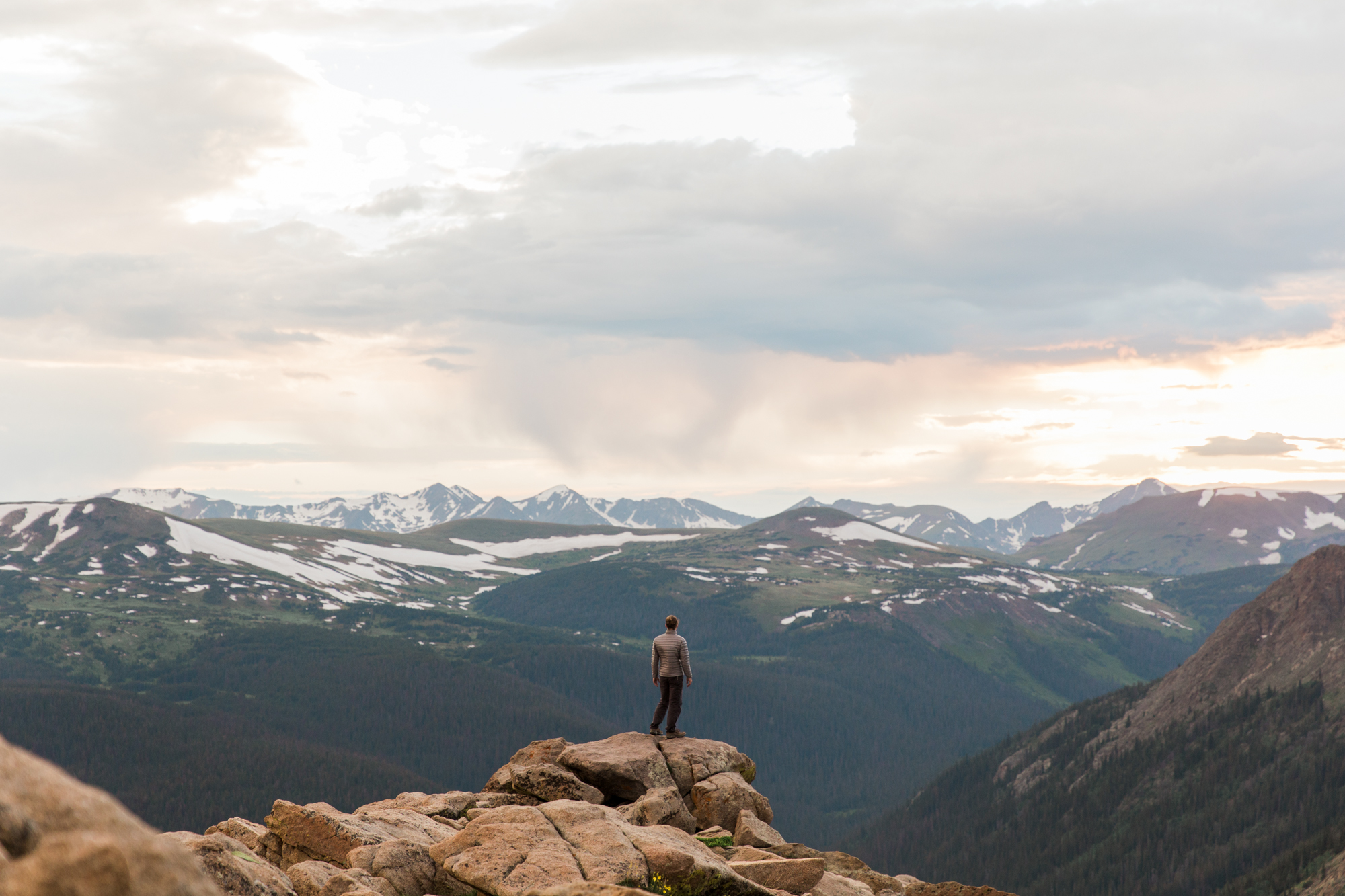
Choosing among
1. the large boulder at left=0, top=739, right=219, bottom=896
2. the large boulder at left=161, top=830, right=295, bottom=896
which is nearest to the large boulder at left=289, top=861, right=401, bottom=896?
the large boulder at left=161, top=830, right=295, bottom=896

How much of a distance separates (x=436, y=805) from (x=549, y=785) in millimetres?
4999

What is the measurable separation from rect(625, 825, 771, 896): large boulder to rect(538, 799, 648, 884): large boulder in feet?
1.20

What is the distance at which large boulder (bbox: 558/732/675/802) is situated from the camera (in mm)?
38875

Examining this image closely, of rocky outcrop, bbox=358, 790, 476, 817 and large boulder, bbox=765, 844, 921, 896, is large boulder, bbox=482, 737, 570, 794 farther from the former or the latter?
large boulder, bbox=765, 844, 921, 896

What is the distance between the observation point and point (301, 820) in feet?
100

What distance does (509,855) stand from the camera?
26219 millimetres

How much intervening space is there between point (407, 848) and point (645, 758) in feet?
47.5

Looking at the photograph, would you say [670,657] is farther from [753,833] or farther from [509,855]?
[509,855]

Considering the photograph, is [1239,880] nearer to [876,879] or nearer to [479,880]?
[876,879]

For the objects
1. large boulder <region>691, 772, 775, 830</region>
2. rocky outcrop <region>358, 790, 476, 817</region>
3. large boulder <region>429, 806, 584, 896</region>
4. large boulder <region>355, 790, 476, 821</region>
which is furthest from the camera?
large boulder <region>691, 772, 775, 830</region>

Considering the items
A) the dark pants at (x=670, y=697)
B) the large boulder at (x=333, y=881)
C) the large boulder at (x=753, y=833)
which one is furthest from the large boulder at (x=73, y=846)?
the dark pants at (x=670, y=697)

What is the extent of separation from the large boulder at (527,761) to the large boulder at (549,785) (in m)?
0.46

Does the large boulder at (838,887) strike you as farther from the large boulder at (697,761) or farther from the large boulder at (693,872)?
the large boulder at (697,761)

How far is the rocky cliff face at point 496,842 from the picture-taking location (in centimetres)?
1013
